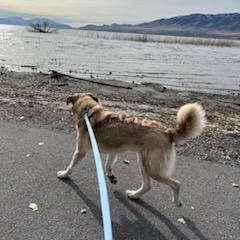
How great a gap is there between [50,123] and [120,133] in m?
3.53

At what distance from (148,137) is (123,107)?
21.0 feet

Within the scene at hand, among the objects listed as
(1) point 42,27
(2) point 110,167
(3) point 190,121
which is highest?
(3) point 190,121

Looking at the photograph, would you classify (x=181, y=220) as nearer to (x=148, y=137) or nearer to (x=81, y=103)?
(x=148, y=137)

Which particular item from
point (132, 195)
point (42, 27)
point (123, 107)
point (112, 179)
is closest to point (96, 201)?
point (132, 195)

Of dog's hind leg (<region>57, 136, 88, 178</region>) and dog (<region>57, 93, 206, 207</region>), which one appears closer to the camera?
dog (<region>57, 93, 206, 207</region>)

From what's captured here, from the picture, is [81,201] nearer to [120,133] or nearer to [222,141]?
[120,133]

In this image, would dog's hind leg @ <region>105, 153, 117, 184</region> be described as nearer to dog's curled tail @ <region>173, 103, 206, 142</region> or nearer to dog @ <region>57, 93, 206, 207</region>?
dog @ <region>57, 93, 206, 207</region>

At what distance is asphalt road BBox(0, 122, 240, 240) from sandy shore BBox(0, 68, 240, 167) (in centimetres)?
98

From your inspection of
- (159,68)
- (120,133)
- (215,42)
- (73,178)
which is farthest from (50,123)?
(215,42)

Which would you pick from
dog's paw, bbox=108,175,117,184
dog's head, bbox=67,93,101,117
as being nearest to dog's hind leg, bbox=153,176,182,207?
dog's paw, bbox=108,175,117,184

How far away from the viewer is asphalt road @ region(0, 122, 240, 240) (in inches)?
173

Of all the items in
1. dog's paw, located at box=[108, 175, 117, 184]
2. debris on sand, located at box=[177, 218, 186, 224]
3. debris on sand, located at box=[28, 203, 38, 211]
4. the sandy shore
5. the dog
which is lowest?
the sandy shore

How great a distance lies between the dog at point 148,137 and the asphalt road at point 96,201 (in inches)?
10.1

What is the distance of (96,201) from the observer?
5062 mm
